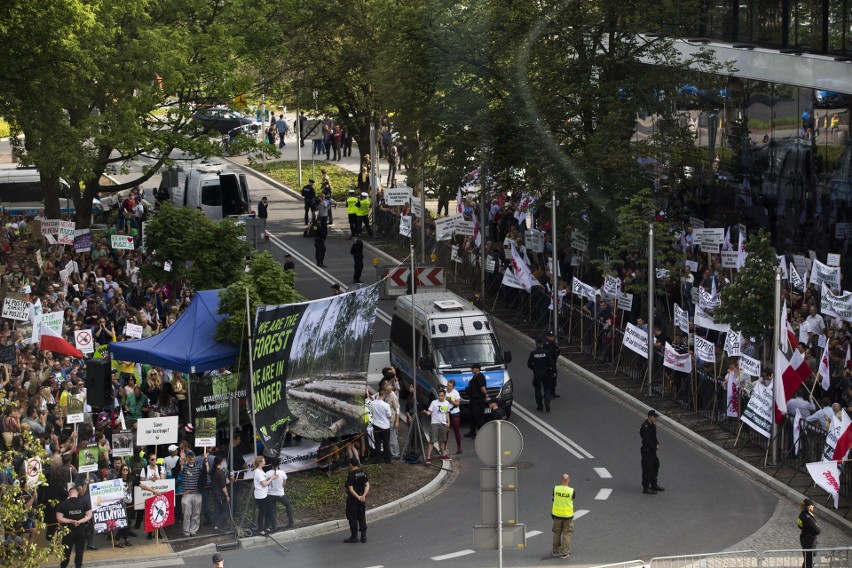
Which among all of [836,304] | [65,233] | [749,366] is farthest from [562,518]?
[65,233]

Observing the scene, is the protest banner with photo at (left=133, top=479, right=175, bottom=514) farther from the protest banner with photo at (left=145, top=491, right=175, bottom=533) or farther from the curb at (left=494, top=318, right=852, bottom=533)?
the curb at (left=494, top=318, right=852, bottom=533)

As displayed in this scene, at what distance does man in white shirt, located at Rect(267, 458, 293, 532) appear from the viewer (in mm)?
21000

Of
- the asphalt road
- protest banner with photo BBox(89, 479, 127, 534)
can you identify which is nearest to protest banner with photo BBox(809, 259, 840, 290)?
the asphalt road

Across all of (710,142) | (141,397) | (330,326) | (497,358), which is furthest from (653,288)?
(710,142)

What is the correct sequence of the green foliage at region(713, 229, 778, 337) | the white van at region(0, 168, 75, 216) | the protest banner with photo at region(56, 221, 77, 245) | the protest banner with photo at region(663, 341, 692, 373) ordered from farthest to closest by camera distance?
the white van at region(0, 168, 75, 216) → the protest banner with photo at region(56, 221, 77, 245) → the protest banner with photo at region(663, 341, 692, 373) → the green foliage at region(713, 229, 778, 337)

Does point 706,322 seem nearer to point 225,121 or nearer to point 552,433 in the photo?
point 552,433

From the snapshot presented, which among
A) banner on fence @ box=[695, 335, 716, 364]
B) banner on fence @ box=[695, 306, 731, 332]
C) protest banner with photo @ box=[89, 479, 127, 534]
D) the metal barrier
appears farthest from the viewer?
banner on fence @ box=[695, 306, 731, 332]

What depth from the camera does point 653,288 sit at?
28688 mm

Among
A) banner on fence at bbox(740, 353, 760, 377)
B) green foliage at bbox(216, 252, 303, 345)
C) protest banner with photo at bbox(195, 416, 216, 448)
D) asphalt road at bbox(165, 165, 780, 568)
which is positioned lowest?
asphalt road at bbox(165, 165, 780, 568)

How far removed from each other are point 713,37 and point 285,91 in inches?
685

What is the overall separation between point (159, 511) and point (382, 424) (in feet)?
15.8

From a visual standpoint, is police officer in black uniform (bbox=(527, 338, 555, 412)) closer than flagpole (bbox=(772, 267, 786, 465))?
No

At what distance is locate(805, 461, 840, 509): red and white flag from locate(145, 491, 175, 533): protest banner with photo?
32.4ft

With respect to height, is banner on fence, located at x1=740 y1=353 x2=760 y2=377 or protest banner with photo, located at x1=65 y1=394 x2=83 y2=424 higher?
banner on fence, located at x1=740 y1=353 x2=760 y2=377
